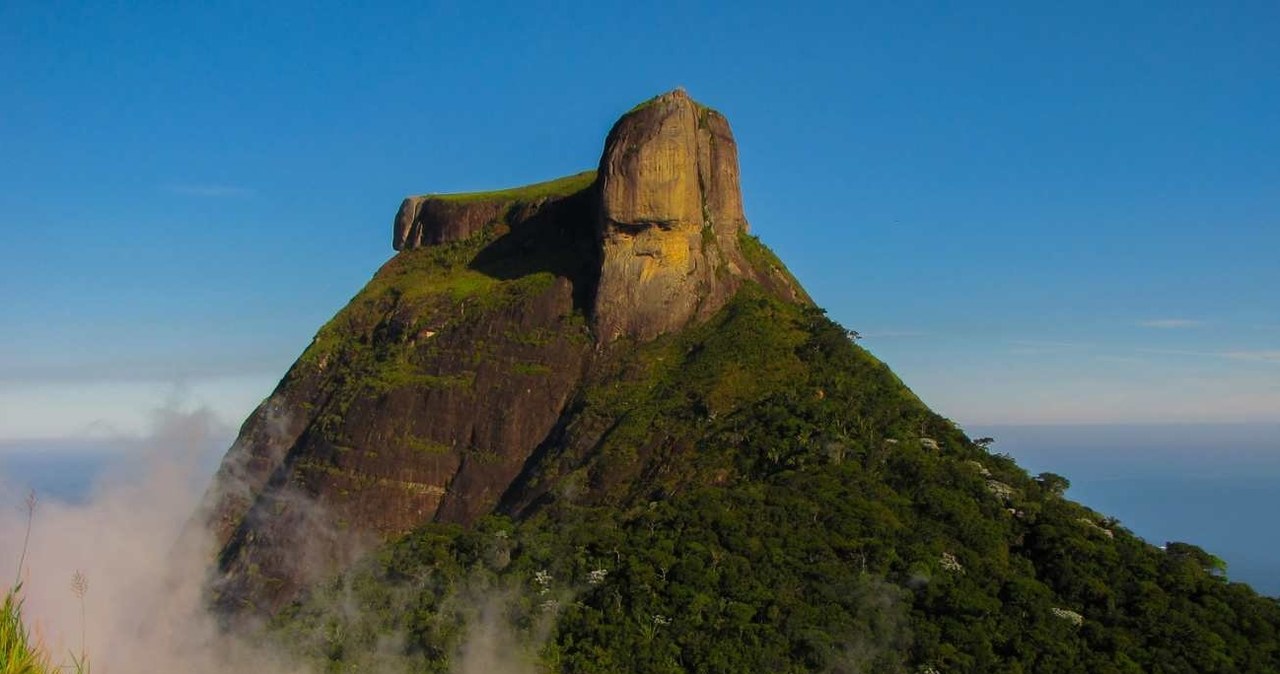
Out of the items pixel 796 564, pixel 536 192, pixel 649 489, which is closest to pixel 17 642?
pixel 796 564

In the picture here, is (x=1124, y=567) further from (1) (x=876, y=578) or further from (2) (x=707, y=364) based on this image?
(2) (x=707, y=364)

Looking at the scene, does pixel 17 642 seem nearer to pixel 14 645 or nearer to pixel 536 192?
pixel 14 645

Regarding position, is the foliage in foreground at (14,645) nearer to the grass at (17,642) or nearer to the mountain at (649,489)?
the grass at (17,642)

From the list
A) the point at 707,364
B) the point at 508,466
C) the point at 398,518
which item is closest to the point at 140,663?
the point at 398,518

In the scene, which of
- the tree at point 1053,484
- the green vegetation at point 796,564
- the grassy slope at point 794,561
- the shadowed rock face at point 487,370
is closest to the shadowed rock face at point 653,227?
the shadowed rock face at point 487,370

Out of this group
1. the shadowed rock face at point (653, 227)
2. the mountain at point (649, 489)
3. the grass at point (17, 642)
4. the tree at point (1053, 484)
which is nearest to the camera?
the grass at point (17, 642)

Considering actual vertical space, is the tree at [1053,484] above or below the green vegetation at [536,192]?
below
